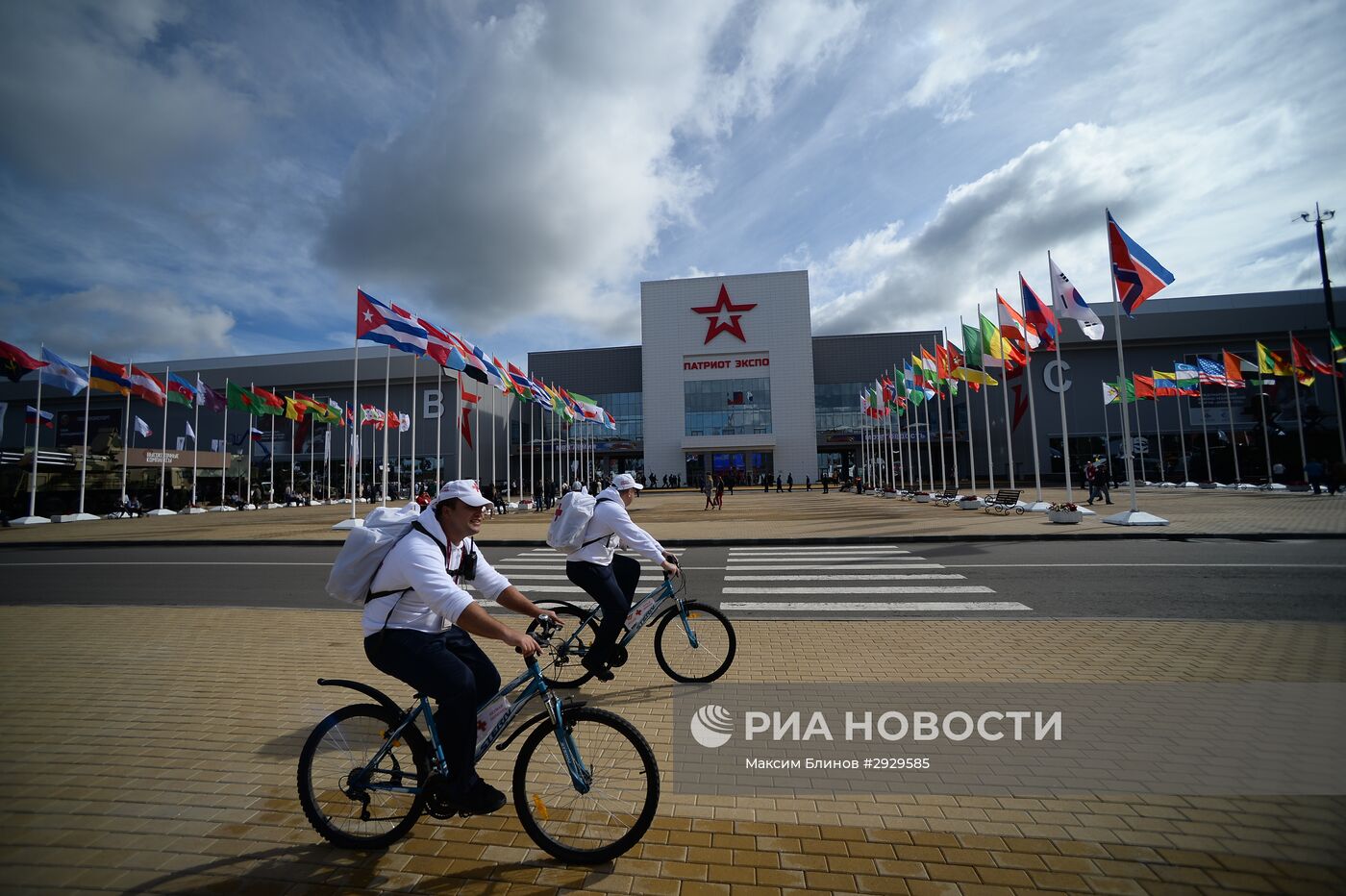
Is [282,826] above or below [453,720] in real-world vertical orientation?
below

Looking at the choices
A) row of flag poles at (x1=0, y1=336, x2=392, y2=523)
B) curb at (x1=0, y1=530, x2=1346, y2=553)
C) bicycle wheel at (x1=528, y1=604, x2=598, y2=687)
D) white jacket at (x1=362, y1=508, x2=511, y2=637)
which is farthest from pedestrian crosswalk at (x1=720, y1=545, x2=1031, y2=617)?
row of flag poles at (x1=0, y1=336, x2=392, y2=523)

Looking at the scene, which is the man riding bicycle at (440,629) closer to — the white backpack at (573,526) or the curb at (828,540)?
the white backpack at (573,526)

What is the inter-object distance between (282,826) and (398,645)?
4.22ft

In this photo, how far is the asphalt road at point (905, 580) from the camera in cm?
785

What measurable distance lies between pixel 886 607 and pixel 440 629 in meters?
6.48

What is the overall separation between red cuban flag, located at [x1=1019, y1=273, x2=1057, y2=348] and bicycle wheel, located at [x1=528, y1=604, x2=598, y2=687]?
21.6 metres

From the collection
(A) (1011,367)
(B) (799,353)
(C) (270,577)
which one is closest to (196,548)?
(C) (270,577)

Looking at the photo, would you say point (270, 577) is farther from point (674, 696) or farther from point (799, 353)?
point (799, 353)

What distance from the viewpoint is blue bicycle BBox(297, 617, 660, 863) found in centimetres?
291

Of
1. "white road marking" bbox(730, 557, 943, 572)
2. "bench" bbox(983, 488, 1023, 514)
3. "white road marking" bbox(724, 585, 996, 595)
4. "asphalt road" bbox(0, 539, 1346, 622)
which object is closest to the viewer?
"asphalt road" bbox(0, 539, 1346, 622)

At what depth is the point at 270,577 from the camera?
11656 millimetres

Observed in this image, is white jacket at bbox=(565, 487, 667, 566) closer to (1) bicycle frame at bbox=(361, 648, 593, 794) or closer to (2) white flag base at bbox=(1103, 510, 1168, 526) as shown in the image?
(1) bicycle frame at bbox=(361, 648, 593, 794)

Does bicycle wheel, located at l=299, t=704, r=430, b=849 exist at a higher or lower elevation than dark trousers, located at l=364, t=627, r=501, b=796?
lower

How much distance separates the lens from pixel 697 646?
5.40m
